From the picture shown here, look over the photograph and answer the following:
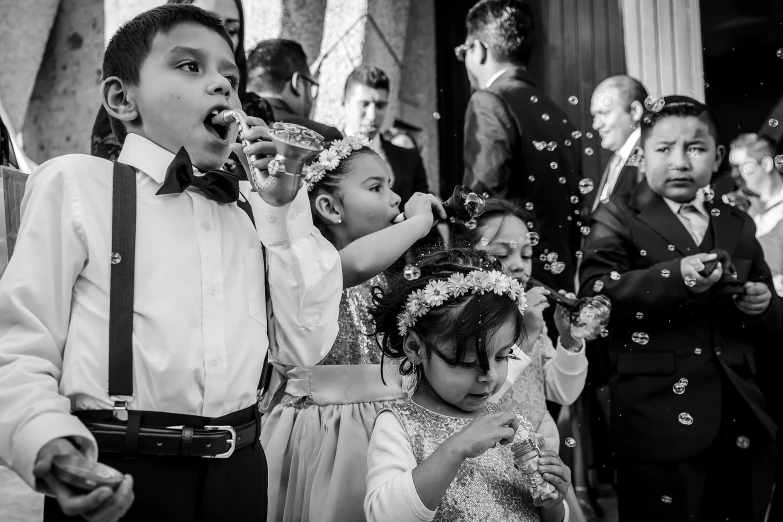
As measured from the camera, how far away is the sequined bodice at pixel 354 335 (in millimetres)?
2145

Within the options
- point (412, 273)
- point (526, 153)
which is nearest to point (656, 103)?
point (526, 153)

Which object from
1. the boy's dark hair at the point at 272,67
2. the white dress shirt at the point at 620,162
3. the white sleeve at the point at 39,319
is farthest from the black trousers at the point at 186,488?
the white dress shirt at the point at 620,162

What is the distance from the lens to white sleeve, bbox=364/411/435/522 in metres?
1.57

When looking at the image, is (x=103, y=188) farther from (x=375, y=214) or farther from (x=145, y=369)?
(x=375, y=214)

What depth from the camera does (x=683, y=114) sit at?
3.10 meters

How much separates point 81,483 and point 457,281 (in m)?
0.94

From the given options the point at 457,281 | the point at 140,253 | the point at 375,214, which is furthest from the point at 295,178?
the point at 375,214

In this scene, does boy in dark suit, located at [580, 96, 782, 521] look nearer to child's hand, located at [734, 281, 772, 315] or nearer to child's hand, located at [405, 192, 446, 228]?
child's hand, located at [734, 281, 772, 315]

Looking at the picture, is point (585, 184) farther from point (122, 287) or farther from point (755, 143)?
point (122, 287)

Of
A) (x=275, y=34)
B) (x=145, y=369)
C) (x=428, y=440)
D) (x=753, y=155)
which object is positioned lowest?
(x=428, y=440)

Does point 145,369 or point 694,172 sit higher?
point 694,172

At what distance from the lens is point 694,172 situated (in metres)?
3.04

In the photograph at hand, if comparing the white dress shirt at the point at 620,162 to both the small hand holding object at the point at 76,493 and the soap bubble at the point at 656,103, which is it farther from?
the small hand holding object at the point at 76,493

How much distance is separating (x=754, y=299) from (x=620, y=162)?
1.15 meters
